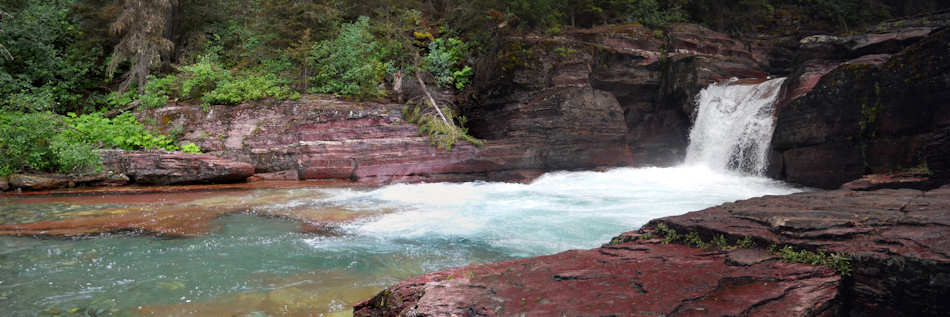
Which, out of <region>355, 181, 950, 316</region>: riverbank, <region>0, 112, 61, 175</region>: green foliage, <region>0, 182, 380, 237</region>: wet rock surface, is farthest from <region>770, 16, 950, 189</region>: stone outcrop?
<region>0, 112, 61, 175</region>: green foliage

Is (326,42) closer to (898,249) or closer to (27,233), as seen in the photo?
(27,233)

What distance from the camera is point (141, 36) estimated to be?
14742 millimetres

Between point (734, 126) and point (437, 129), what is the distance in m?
8.71

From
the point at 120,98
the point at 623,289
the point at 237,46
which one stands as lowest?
the point at 623,289

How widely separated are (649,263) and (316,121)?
11.3m

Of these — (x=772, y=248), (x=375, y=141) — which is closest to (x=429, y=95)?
(x=375, y=141)

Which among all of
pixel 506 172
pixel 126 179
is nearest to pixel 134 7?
pixel 126 179

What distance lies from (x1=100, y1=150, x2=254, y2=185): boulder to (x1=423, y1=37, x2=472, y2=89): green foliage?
6.88m

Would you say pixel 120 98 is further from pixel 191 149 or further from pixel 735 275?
pixel 735 275

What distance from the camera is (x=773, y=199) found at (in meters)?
5.32

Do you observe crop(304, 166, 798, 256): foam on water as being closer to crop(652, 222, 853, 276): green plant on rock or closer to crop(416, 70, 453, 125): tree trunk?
crop(652, 222, 853, 276): green plant on rock

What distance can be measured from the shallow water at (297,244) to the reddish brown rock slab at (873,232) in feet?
7.02

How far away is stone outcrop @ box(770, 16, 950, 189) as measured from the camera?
26.6 ft

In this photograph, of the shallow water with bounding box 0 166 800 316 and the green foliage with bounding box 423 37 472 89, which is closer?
the shallow water with bounding box 0 166 800 316
